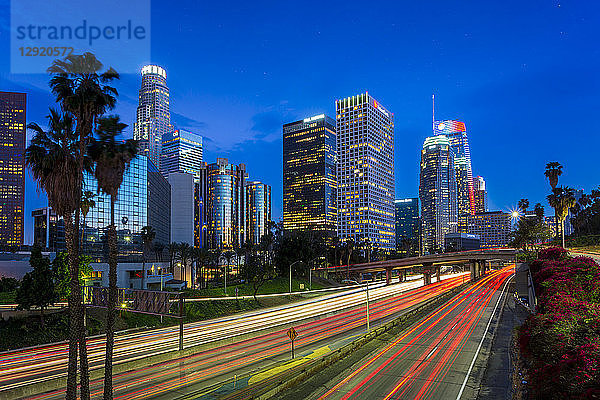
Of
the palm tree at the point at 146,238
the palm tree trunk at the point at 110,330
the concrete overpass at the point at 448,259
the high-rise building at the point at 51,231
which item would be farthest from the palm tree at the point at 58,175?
the concrete overpass at the point at 448,259

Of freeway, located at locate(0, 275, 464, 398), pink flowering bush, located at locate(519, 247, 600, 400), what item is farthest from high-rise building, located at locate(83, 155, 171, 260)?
pink flowering bush, located at locate(519, 247, 600, 400)

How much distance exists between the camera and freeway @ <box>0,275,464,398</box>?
3016 centimetres

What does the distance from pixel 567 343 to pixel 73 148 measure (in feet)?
86.2

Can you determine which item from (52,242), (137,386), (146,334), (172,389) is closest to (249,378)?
(172,389)

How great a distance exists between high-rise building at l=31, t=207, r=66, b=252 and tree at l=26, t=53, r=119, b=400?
66321 millimetres

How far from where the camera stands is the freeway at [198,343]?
30.2 meters

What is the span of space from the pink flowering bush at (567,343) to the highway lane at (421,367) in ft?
20.5

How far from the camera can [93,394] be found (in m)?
27.0

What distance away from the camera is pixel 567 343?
57.8 ft

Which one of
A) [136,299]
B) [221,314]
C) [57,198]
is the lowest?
[221,314]

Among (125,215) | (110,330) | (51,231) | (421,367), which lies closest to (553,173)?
(421,367)

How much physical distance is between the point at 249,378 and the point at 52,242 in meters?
116

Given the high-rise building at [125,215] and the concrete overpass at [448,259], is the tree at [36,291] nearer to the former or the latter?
the high-rise building at [125,215]

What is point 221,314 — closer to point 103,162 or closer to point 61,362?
point 61,362
